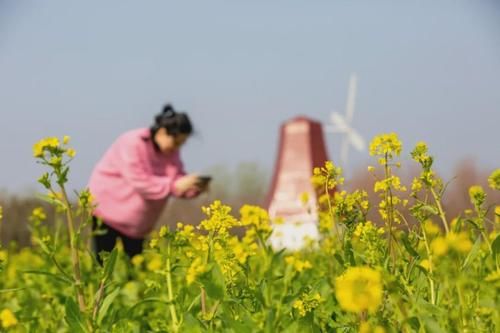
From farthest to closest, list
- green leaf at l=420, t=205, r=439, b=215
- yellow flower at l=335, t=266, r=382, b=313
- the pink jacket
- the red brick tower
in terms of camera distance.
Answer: the red brick tower, the pink jacket, green leaf at l=420, t=205, r=439, b=215, yellow flower at l=335, t=266, r=382, b=313

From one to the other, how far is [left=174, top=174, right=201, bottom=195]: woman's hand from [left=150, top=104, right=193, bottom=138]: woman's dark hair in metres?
0.55

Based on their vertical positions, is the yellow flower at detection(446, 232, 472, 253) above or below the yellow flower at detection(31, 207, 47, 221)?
above

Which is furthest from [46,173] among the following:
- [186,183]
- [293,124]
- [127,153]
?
[293,124]

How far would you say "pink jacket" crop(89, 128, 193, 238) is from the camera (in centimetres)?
646

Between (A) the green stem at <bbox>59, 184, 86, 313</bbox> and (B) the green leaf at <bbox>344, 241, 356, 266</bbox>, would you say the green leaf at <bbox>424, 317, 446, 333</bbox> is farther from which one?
(A) the green stem at <bbox>59, 184, 86, 313</bbox>

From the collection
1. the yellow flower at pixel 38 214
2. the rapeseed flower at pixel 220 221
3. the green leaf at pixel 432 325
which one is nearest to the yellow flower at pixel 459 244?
the green leaf at pixel 432 325

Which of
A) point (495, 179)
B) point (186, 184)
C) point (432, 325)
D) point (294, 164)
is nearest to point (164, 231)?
point (432, 325)

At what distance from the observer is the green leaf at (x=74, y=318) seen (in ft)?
6.68

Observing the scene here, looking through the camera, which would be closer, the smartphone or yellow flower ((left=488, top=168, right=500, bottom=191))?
yellow flower ((left=488, top=168, right=500, bottom=191))

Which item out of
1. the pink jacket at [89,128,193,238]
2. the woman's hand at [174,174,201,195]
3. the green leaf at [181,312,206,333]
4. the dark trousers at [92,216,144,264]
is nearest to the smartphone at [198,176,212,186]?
the woman's hand at [174,174,201,195]

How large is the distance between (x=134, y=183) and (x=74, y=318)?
4438 mm

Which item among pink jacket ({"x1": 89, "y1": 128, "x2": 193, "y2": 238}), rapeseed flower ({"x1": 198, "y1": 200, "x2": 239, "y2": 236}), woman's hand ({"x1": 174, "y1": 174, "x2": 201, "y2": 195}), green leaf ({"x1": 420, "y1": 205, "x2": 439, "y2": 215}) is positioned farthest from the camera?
pink jacket ({"x1": 89, "y1": 128, "x2": 193, "y2": 238})

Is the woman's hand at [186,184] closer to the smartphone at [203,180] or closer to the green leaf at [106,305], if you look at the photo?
the smartphone at [203,180]

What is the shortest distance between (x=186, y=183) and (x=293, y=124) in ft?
46.5
